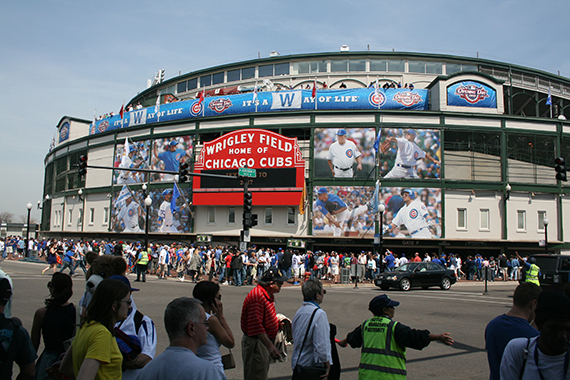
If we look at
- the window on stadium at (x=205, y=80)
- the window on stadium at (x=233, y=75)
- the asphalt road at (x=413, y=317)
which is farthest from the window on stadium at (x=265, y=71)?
the asphalt road at (x=413, y=317)

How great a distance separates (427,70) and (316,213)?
22.4 metres

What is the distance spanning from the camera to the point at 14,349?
406 cm

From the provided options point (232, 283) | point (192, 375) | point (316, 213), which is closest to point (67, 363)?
point (192, 375)

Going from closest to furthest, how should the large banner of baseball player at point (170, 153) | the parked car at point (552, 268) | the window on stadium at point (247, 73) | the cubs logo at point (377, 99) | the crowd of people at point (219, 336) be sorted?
the crowd of people at point (219, 336) → the parked car at point (552, 268) → the cubs logo at point (377, 99) → the large banner of baseball player at point (170, 153) → the window on stadium at point (247, 73)

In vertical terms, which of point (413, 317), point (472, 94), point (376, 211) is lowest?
point (413, 317)

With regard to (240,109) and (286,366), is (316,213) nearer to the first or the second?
(240,109)

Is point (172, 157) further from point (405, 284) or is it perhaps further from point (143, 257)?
point (405, 284)

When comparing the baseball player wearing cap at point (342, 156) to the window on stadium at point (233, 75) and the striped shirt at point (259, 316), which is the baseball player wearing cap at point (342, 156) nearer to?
the window on stadium at point (233, 75)

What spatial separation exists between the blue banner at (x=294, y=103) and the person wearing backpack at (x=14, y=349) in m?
35.0

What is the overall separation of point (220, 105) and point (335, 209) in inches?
562

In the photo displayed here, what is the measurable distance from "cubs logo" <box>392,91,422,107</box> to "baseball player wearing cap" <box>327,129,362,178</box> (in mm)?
5355

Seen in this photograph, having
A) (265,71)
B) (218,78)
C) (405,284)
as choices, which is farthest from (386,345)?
(218,78)

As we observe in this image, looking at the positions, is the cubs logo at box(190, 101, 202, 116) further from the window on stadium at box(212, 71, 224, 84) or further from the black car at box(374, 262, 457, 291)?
the black car at box(374, 262, 457, 291)

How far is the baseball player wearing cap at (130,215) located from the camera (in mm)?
42875
